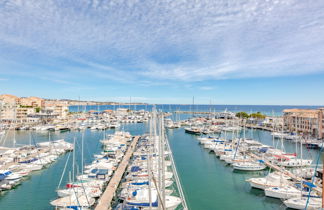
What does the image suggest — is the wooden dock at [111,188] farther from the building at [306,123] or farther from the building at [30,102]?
the building at [30,102]

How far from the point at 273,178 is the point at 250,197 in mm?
2571

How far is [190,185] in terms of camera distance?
19328 mm

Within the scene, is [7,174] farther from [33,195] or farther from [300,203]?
[300,203]

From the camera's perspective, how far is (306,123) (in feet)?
156

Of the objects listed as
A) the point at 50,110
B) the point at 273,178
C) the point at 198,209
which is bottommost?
the point at 198,209

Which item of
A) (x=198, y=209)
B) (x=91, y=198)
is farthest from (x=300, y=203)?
(x=91, y=198)

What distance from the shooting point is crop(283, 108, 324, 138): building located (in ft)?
138

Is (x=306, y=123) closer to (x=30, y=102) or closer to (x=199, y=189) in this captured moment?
(x=199, y=189)

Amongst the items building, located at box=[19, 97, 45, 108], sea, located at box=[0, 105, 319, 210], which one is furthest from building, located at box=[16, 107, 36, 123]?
sea, located at box=[0, 105, 319, 210]

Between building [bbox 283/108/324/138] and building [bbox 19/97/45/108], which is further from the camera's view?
building [bbox 19/97/45/108]

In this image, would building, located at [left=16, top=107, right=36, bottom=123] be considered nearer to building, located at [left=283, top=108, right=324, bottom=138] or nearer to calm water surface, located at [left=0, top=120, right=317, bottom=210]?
calm water surface, located at [left=0, top=120, right=317, bottom=210]

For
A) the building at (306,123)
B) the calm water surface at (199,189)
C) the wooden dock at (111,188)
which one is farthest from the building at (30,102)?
the building at (306,123)

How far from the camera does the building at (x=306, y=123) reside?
42.1 m

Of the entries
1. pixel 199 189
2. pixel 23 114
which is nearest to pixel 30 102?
pixel 23 114
